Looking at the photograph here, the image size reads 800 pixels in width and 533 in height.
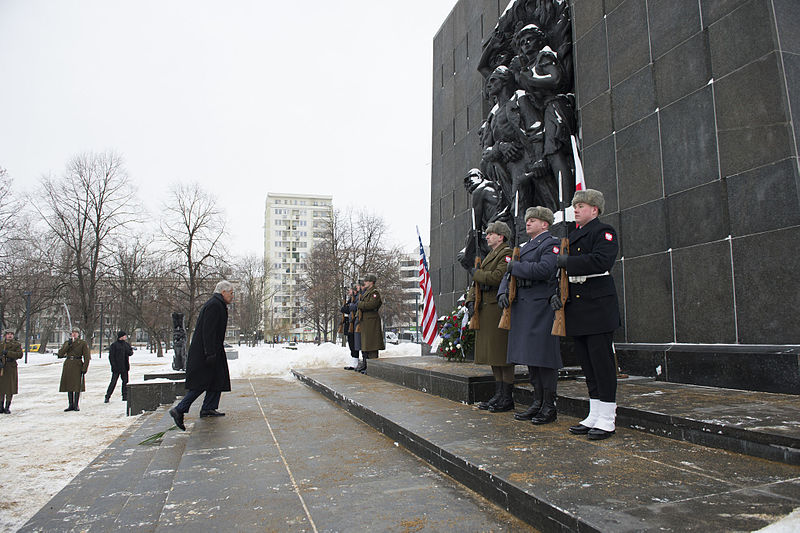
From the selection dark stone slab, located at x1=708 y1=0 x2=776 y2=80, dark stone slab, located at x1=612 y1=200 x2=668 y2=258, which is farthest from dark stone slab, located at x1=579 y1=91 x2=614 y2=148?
dark stone slab, located at x1=708 y1=0 x2=776 y2=80

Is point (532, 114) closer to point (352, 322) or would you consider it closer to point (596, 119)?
point (596, 119)

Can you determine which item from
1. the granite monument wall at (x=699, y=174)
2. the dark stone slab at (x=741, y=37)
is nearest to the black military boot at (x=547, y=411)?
the granite monument wall at (x=699, y=174)

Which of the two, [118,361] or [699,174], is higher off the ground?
[699,174]

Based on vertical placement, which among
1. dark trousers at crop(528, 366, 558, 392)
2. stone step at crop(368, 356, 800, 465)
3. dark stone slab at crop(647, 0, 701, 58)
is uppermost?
dark stone slab at crop(647, 0, 701, 58)

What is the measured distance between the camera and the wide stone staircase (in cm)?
233

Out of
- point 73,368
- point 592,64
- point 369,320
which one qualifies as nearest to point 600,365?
point 592,64

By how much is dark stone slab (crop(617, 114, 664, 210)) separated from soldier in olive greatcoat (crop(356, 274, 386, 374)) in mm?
4561

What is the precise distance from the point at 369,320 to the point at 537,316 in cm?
562

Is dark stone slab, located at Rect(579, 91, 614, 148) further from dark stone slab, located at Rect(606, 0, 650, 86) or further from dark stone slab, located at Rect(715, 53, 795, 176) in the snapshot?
dark stone slab, located at Rect(715, 53, 795, 176)

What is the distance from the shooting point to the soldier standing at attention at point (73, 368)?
37.3 ft

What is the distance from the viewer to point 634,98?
658 cm

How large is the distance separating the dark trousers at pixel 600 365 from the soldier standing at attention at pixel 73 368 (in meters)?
11.7

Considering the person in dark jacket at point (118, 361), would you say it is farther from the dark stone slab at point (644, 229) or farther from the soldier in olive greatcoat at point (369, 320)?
the dark stone slab at point (644, 229)

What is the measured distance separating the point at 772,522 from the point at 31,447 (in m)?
8.77
